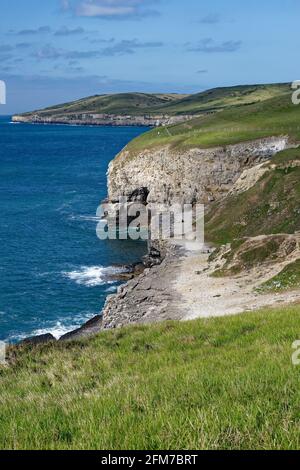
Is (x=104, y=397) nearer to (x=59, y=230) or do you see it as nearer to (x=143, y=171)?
(x=59, y=230)

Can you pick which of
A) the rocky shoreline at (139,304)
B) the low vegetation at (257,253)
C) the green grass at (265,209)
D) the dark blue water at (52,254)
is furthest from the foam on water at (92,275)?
the low vegetation at (257,253)

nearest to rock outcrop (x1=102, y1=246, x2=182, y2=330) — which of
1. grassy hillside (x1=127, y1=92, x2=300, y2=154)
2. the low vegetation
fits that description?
the low vegetation

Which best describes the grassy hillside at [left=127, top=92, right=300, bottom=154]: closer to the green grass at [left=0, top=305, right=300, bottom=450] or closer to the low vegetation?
the low vegetation

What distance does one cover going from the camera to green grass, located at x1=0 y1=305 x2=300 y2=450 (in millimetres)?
7168

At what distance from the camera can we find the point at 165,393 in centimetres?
936

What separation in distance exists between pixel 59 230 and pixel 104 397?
7777 cm

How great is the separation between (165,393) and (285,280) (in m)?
31.0

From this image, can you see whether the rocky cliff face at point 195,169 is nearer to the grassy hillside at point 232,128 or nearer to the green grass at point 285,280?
the grassy hillside at point 232,128

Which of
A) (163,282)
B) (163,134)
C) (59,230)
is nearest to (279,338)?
Result: (163,282)

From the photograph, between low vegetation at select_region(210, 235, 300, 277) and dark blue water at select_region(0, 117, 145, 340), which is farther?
dark blue water at select_region(0, 117, 145, 340)

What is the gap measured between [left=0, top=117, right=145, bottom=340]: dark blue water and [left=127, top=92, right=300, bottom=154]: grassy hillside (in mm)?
17367

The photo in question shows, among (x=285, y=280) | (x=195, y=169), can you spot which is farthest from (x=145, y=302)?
(x=195, y=169)

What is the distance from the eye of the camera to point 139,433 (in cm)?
721
